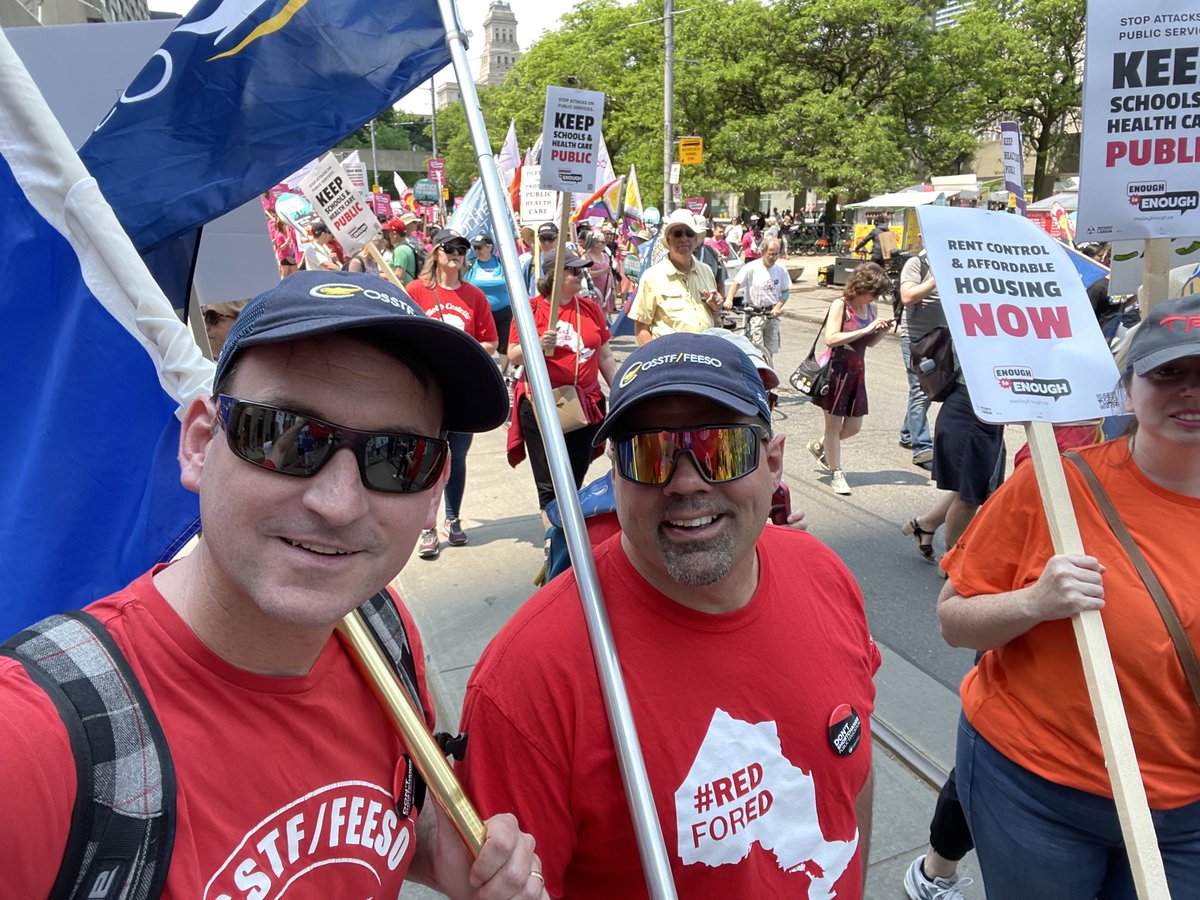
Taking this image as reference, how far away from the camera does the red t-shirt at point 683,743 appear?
145 cm

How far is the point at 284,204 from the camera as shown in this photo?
12.0 m

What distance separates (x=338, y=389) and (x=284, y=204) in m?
12.2

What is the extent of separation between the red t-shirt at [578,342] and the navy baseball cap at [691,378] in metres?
3.39

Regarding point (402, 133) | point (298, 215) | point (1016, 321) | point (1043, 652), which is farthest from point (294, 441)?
point (402, 133)

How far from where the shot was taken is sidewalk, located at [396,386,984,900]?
3064 mm

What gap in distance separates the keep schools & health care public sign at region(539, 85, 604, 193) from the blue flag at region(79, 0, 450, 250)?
9.35 ft

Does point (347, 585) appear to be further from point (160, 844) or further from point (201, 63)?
point (201, 63)

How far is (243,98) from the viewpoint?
2.03 metres

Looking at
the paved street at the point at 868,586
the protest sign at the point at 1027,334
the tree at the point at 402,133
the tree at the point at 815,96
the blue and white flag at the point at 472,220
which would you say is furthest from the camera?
the tree at the point at 402,133

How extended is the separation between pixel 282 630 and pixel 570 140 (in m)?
4.49

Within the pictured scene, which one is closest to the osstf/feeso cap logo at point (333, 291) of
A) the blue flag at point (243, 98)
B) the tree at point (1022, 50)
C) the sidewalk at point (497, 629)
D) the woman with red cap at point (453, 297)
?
the blue flag at point (243, 98)

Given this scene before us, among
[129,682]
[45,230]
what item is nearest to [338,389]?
[129,682]

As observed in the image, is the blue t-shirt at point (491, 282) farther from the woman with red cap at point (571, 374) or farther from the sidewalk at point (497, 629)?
the woman with red cap at point (571, 374)

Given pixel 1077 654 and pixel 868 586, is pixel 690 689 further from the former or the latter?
pixel 868 586
